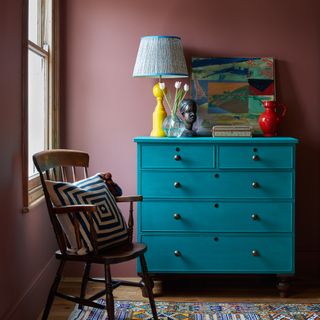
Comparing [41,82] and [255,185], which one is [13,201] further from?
[255,185]

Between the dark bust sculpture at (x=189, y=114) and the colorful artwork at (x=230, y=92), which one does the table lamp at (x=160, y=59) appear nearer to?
the dark bust sculpture at (x=189, y=114)

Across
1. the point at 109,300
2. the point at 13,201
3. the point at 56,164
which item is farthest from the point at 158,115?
the point at 109,300

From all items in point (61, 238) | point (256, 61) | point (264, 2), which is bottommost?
point (61, 238)

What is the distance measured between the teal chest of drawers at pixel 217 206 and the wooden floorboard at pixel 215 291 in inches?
7.6

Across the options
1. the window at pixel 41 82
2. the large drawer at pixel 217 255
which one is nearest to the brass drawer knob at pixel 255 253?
the large drawer at pixel 217 255

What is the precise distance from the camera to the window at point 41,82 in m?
3.58

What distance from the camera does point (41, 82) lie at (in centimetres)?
389

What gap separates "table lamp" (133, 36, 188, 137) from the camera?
383cm

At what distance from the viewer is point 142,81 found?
4.21 metres

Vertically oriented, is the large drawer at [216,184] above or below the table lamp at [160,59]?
below

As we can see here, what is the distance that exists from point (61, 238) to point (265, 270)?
1.40 meters

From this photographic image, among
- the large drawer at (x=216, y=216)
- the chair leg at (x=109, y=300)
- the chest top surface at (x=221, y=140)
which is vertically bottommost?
the chair leg at (x=109, y=300)

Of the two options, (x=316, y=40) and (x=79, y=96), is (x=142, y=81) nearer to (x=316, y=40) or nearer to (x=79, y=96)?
(x=79, y=96)

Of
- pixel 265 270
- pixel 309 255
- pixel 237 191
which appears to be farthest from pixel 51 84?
pixel 309 255
